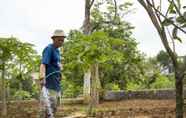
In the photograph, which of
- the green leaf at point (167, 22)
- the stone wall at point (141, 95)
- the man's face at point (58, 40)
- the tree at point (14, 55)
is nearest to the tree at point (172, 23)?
the green leaf at point (167, 22)

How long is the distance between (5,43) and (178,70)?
317 inches

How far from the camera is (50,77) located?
748cm

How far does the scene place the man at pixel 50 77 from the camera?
7.31 m

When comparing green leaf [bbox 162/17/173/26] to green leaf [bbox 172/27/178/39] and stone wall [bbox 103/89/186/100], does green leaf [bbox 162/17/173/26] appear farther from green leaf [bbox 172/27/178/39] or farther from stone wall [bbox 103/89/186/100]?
stone wall [bbox 103/89/186/100]

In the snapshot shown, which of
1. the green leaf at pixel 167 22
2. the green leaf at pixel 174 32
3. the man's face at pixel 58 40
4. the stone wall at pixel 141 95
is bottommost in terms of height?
the stone wall at pixel 141 95

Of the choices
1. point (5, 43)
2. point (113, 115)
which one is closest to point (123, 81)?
point (5, 43)

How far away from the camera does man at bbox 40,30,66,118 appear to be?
731cm

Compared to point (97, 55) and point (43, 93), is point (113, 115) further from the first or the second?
point (43, 93)

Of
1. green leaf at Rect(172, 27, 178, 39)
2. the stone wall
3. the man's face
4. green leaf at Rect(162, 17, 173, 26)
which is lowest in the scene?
the stone wall

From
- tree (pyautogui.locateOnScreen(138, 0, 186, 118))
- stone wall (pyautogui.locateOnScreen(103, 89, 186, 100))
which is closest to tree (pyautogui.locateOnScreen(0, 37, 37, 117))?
stone wall (pyautogui.locateOnScreen(103, 89, 186, 100))

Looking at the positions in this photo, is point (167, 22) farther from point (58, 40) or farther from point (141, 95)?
point (141, 95)

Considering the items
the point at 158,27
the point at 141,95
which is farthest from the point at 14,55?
the point at 158,27

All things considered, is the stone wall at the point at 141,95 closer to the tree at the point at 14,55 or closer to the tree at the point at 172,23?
the tree at the point at 14,55

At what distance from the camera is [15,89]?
1977 cm
